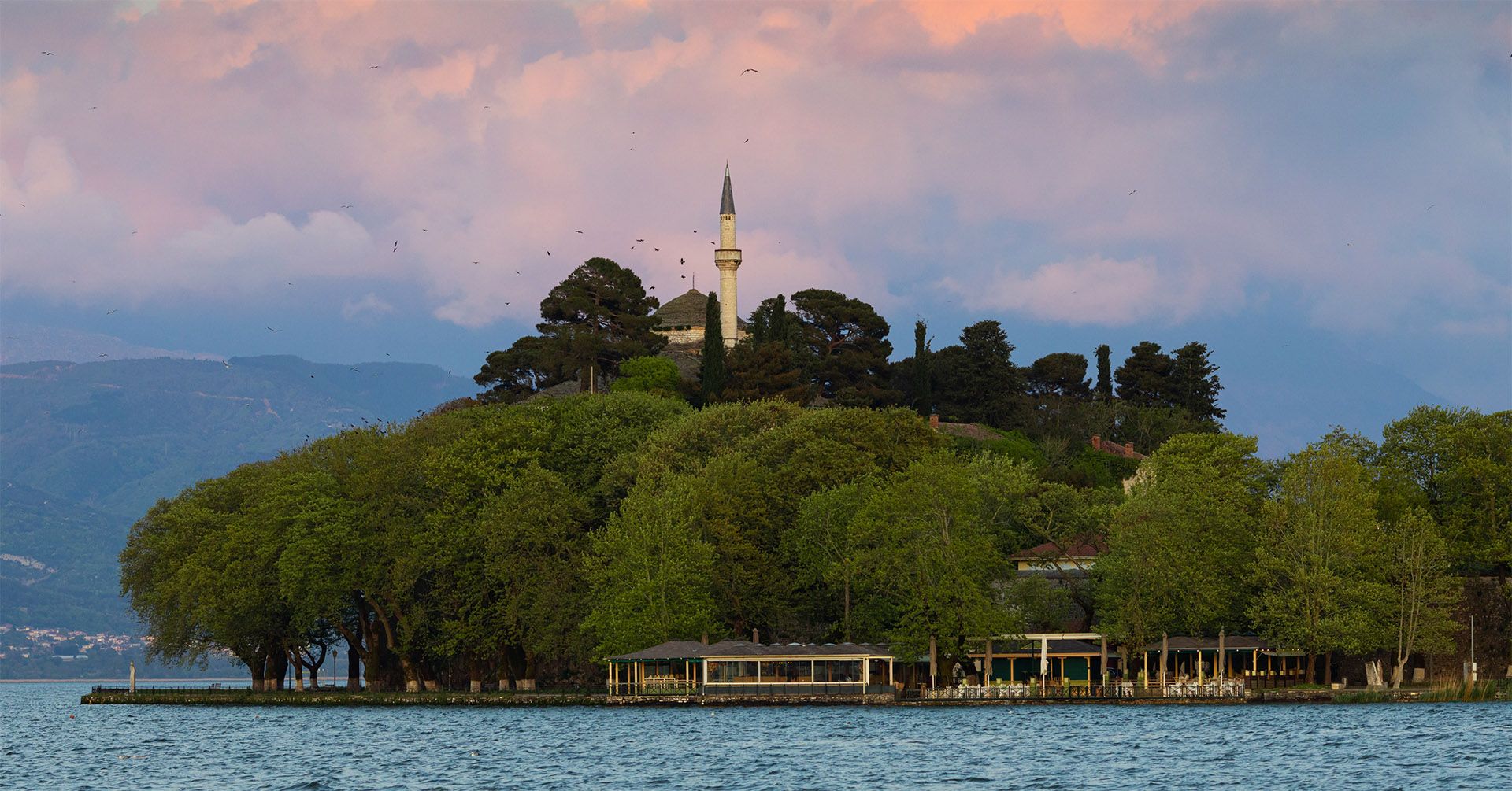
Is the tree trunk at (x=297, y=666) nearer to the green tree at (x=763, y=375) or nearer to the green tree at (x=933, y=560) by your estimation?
the green tree at (x=763, y=375)

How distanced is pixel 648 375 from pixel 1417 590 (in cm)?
5135

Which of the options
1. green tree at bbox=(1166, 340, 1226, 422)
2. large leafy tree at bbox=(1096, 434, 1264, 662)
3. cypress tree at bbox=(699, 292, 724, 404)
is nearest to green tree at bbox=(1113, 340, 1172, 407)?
green tree at bbox=(1166, 340, 1226, 422)

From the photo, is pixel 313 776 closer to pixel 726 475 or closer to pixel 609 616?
pixel 609 616

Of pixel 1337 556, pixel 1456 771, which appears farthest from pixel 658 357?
pixel 1456 771

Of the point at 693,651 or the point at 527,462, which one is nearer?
the point at 693,651

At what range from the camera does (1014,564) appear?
7838cm

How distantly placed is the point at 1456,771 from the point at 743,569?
35.6 metres

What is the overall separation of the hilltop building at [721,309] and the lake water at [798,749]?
53312 millimetres

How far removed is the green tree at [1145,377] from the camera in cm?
12700

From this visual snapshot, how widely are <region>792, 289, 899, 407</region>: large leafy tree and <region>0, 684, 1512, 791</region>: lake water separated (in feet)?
155

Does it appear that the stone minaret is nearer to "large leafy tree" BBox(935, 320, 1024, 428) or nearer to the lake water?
"large leafy tree" BBox(935, 320, 1024, 428)

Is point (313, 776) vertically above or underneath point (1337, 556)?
underneath

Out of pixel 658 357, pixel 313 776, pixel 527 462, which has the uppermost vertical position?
pixel 658 357

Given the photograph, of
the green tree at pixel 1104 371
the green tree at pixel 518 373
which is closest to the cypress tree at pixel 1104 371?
the green tree at pixel 1104 371
